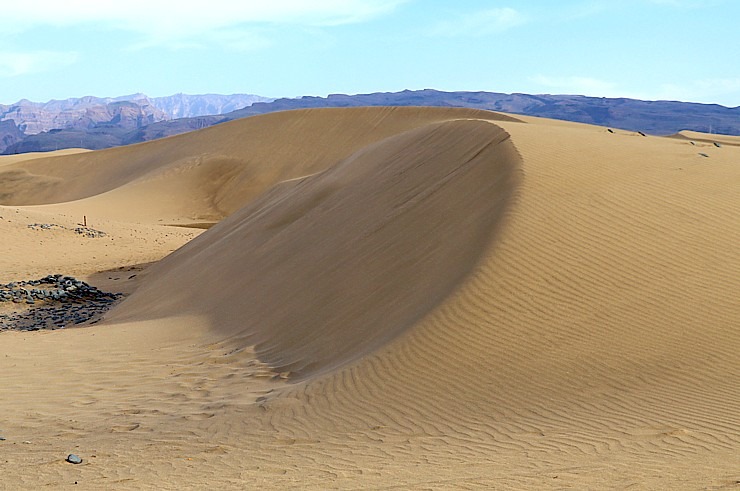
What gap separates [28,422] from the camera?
7.59m

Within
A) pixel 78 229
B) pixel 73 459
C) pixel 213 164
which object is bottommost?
pixel 78 229

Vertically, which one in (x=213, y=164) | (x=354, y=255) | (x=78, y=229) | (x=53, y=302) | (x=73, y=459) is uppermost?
(x=354, y=255)

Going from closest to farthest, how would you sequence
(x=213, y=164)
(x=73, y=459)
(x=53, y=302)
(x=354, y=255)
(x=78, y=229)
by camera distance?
(x=73, y=459)
(x=354, y=255)
(x=53, y=302)
(x=78, y=229)
(x=213, y=164)

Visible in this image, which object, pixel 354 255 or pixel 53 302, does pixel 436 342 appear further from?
pixel 53 302

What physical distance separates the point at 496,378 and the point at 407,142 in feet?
29.0

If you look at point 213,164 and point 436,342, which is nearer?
point 436,342

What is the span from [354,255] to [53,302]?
25.6 feet

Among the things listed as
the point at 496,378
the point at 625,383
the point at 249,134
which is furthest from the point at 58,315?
the point at 249,134

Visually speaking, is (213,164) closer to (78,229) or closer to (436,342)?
(78,229)

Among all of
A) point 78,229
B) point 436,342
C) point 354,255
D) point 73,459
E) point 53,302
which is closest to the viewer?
point 73,459

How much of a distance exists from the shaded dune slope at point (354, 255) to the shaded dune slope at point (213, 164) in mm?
21956

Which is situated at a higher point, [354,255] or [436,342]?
[354,255]

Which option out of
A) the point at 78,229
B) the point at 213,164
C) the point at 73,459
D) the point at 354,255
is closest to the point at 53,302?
the point at 354,255

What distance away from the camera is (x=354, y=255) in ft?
37.4
